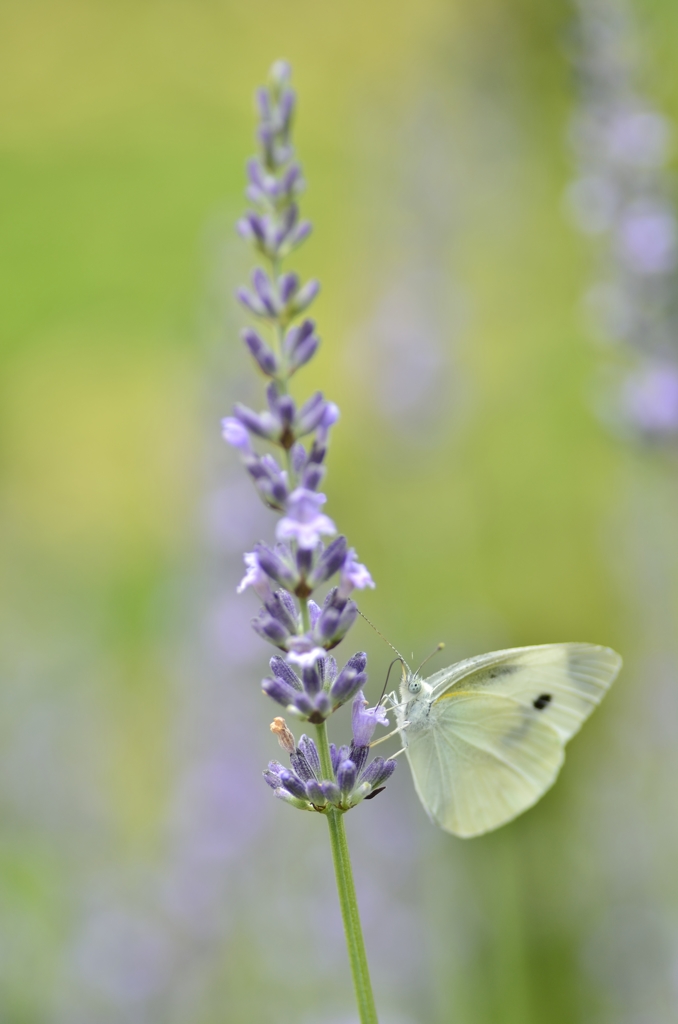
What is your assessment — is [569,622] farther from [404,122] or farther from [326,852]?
[404,122]

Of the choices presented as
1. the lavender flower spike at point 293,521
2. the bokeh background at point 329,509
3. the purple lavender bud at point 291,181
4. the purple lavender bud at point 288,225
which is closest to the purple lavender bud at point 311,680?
the lavender flower spike at point 293,521

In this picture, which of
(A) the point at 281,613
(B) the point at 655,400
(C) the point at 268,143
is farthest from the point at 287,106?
(B) the point at 655,400

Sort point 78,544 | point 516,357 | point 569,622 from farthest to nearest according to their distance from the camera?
1. point 78,544
2. point 516,357
3. point 569,622

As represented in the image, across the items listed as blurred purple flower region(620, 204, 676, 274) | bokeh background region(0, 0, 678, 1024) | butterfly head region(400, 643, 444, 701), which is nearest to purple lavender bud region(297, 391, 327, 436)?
butterfly head region(400, 643, 444, 701)

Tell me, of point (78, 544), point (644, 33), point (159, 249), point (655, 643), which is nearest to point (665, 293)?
point (644, 33)

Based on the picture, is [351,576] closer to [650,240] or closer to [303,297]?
[303,297]

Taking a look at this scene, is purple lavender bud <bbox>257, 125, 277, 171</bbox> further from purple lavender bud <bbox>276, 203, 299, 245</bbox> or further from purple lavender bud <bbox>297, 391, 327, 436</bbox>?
purple lavender bud <bbox>297, 391, 327, 436</bbox>
